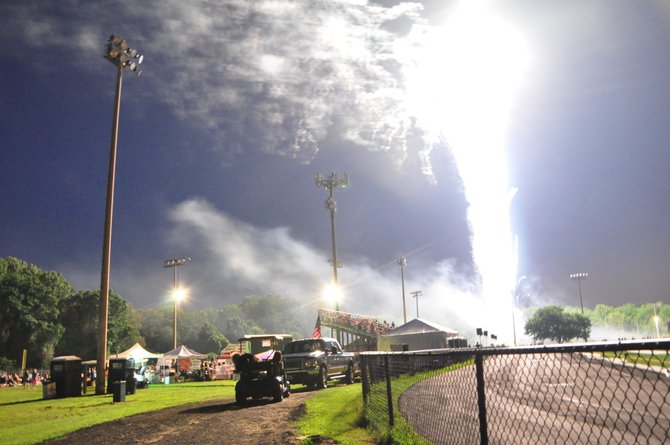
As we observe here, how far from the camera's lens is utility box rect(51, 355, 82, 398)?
2283 centimetres

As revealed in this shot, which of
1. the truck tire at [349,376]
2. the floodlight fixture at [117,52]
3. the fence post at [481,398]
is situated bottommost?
the truck tire at [349,376]

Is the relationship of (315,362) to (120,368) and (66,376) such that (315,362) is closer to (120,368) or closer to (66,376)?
(120,368)

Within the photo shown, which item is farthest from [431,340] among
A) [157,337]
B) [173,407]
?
[157,337]

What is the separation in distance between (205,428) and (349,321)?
29446 millimetres

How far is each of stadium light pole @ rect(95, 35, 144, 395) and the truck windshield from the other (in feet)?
30.7

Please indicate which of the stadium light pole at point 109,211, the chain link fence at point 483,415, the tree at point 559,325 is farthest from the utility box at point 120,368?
the tree at point 559,325

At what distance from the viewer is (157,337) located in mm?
120812

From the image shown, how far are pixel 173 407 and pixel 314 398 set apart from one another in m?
4.57

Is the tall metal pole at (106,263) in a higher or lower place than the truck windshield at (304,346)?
higher

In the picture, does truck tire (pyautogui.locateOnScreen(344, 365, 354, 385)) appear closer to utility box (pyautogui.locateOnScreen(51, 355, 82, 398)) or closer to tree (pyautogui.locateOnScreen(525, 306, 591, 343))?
utility box (pyautogui.locateOnScreen(51, 355, 82, 398))

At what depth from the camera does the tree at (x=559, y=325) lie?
132625mm

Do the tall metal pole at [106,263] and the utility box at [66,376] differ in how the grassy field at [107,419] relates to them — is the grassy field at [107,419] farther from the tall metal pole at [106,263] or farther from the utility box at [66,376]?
the tall metal pole at [106,263]

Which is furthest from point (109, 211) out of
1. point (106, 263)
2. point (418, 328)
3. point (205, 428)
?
point (418, 328)

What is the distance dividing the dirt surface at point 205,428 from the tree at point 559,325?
13412 centimetres
